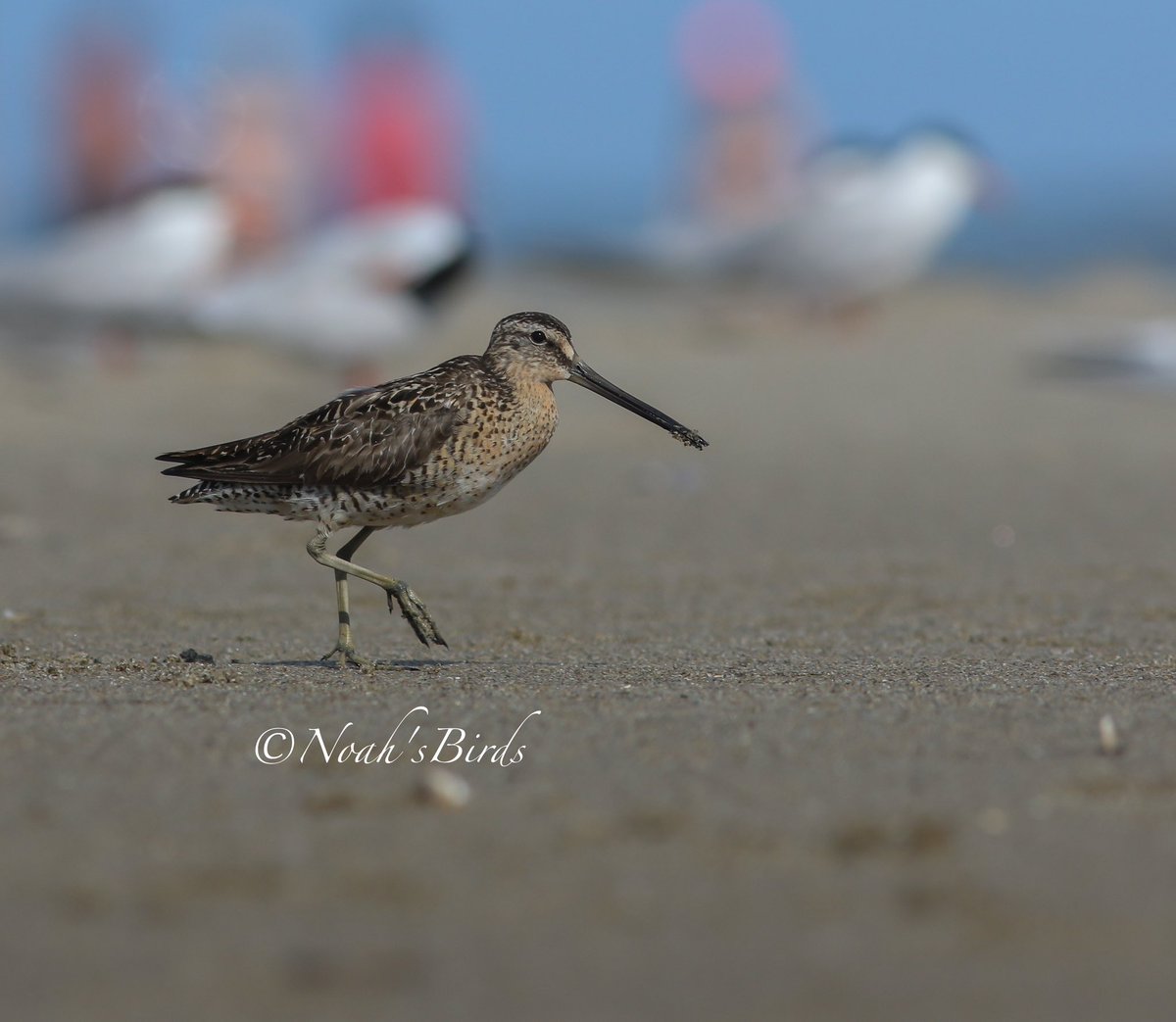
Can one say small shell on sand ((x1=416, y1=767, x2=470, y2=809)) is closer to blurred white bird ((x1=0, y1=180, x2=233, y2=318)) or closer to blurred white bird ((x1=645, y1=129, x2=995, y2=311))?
blurred white bird ((x1=0, y1=180, x2=233, y2=318))

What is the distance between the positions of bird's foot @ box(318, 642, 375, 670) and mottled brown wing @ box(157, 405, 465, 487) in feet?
1.66

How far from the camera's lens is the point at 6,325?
574 inches

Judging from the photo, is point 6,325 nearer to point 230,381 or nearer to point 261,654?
point 230,381

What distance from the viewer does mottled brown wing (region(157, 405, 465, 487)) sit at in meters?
5.60

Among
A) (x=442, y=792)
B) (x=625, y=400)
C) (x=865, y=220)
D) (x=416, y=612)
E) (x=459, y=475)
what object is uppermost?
(x=865, y=220)

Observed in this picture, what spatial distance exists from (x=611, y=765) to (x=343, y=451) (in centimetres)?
208

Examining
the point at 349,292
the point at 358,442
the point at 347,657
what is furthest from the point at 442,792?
the point at 349,292

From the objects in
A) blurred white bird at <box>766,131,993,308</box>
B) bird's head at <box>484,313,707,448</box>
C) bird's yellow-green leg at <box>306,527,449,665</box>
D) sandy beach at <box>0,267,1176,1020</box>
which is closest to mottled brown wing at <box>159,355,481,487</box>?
bird's head at <box>484,313,707,448</box>

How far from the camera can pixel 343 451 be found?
5.67 metres

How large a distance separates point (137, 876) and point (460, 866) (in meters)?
0.56

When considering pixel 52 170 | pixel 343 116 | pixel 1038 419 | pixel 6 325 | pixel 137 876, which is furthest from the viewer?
pixel 343 116

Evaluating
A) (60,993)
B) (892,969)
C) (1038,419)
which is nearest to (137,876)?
(60,993)

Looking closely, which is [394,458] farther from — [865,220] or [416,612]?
[865,220]

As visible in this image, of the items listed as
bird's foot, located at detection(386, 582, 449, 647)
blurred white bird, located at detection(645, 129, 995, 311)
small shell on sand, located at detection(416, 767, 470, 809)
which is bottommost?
small shell on sand, located at detection(416, 767, 470, 809)
